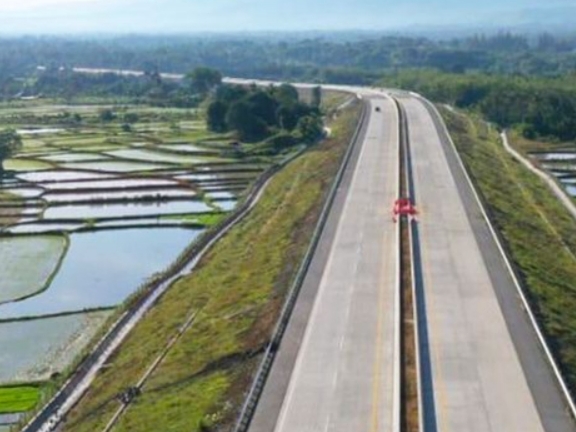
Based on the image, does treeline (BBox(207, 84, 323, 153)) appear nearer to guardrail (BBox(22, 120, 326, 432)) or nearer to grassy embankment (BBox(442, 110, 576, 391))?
grassy embankment (BBox(442, 110, 576, 391))

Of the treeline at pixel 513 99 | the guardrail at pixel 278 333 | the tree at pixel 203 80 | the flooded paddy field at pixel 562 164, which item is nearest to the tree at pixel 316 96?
the treeline at pixel 513 99

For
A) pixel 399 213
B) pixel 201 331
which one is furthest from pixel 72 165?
pixel 201 331

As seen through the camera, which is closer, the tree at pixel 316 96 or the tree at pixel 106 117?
the tree at pixel 106 117

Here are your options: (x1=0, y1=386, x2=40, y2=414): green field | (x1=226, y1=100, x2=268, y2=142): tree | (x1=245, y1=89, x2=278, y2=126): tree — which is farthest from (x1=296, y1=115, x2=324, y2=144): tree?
(x1=0, y1=386, x2=40, y2=414): green field

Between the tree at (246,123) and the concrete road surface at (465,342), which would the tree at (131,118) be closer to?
the tree at (246,123)

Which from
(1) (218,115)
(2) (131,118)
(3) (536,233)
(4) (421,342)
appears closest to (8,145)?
(1) (218,115)

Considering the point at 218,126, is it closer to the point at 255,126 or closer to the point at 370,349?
the point at 255,126

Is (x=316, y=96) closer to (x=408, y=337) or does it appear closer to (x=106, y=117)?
(x=106, y=117)

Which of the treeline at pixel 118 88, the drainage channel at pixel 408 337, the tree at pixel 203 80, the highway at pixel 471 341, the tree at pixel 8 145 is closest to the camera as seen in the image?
the drainage channel at pixel 408 337
